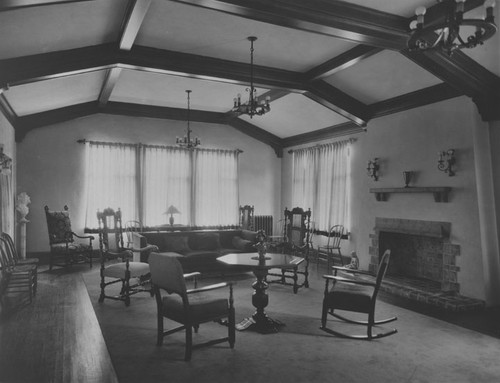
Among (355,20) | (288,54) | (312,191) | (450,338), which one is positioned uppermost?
(288,54)

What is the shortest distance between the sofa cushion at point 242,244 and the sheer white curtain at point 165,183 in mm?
2244

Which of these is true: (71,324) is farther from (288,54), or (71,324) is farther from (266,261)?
(288,54)

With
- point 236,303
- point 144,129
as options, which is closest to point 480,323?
point 236,303

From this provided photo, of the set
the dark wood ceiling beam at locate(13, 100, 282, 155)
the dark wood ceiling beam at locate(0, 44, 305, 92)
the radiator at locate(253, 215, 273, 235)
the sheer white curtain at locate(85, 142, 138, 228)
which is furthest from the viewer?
the radiator at locate(253, 215, 273, 235)

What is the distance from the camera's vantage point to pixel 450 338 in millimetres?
4180

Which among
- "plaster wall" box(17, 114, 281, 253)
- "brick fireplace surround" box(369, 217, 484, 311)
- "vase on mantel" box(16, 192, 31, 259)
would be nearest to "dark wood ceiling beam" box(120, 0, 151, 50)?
"plaster wall" box(17, 114, 281, 253)

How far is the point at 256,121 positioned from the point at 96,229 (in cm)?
474

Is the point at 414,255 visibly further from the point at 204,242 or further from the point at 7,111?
the point at 7,111

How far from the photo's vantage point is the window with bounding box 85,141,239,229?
894 centimetres

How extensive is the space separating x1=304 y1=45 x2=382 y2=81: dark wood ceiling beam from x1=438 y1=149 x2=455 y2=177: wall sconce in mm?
1848

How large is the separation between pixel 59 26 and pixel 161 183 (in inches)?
211

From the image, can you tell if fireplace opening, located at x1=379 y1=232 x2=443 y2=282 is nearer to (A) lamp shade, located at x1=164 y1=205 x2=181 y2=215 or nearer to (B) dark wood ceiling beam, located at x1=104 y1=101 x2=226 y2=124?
(A) lamp shade, located at x1=164 y1=205 x2=181 y2=215

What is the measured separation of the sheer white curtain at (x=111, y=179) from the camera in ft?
28.9

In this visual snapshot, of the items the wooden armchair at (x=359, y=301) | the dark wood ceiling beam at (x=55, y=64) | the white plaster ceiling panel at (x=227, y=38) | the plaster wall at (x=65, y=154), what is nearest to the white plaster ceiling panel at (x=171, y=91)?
the plaster wall at (x=65, y=154)
